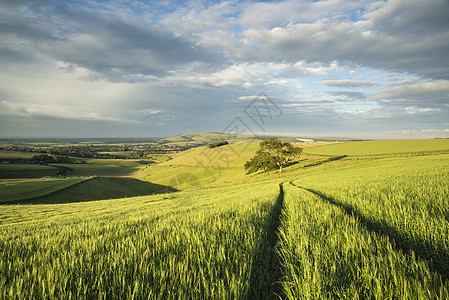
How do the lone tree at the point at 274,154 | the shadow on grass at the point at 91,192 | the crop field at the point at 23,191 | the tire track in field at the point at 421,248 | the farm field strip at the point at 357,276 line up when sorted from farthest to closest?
the lone tree at the point at 274,154 < the shadow on grass at the point at 91,192 < the crop field at the point at 23,191 < the tire track in field at the point at 421,248 < the farm field strip at the point at 357,276

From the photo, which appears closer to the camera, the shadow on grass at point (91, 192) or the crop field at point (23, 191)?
the crop field at point (23, 191)

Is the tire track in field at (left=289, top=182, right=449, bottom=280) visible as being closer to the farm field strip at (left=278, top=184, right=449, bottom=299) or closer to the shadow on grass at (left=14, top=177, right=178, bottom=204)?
the farm field strip at (left=278, top=184, right=449, bottom=299)

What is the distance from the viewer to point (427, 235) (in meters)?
2.96

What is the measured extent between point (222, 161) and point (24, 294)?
8949 centimetres

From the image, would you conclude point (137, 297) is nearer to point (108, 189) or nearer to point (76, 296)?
point (76, 296)

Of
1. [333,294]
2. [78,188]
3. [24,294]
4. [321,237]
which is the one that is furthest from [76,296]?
[78,188]

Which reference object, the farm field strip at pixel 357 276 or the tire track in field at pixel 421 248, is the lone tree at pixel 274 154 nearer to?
the tire track in field at pixel 421 248

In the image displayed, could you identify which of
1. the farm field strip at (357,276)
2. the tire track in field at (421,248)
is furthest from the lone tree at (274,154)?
the farm field strip at (357,276)

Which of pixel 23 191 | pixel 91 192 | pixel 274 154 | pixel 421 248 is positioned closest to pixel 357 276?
pixel 421 248

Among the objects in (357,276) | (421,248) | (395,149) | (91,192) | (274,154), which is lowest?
(91,192)

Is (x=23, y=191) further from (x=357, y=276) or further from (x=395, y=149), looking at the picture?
(x=395, y=149)

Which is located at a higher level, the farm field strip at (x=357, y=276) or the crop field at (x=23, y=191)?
the farm field strip at (x=357, y=276)

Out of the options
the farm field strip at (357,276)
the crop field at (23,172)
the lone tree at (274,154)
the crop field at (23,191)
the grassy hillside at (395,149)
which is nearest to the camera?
the farm field strip at (357,276)

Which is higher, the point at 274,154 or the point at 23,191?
the point at 274,154
